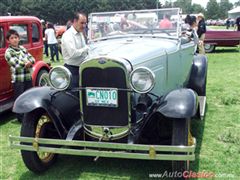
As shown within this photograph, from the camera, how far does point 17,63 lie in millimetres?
6270

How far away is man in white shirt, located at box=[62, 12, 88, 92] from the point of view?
5098mm

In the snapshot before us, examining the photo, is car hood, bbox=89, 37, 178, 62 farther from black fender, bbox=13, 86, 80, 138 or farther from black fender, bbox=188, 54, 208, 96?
black fender, bbox=188, 54, 208, 96

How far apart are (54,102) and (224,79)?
6.61m

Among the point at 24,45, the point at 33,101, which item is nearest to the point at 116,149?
the point at 33,101

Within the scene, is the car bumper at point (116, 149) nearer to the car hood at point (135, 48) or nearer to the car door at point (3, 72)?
the car hood at point (135, 48)

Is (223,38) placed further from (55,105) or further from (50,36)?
(55,105)

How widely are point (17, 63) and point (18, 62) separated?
24 mm

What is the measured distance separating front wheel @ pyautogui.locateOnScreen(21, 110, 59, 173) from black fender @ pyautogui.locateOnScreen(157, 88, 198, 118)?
1460 millimetres

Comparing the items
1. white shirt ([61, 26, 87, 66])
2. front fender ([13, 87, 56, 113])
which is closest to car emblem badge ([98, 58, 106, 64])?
front fender ([13, 87, 56, 113])

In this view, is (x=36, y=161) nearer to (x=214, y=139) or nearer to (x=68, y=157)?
(x=68, y=157)

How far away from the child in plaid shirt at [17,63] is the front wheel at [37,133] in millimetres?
2044

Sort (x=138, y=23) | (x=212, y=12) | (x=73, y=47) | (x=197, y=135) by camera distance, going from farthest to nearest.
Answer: (x=212, y=12) → (x=138, y=23) → (x=197, y=135) → (x=73, y=47)

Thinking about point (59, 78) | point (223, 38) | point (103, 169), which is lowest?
point (103, 169)

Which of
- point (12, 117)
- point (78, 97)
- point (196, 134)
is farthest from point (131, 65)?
point (12, 117)
